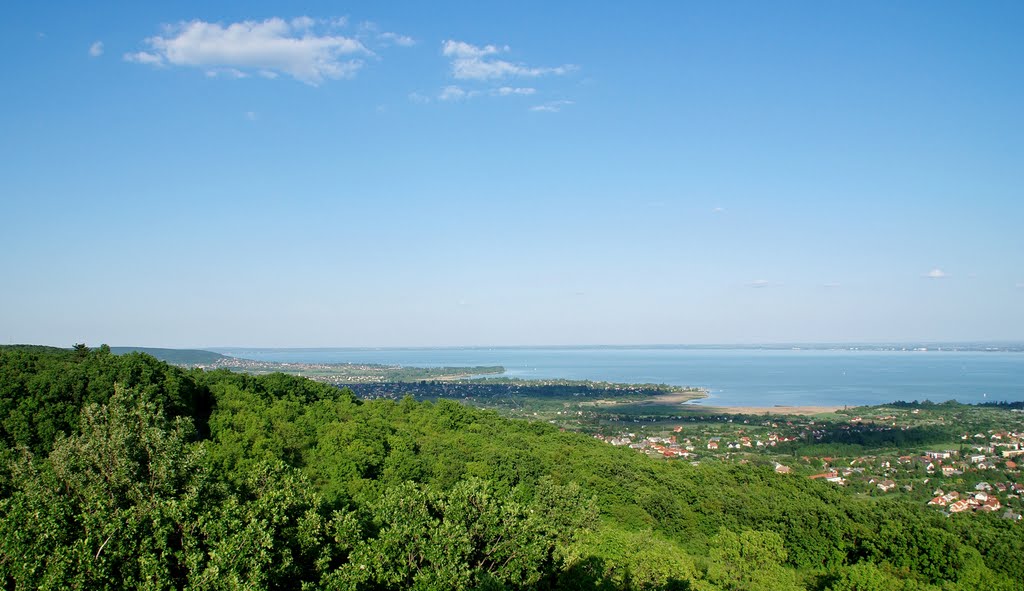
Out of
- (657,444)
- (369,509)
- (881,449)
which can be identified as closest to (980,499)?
(881,449)

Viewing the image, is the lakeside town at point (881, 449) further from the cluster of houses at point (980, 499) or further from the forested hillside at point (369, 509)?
the forested hillside at point (369, 509)

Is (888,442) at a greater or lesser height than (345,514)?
lesser

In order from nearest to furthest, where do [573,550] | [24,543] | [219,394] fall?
1. [24,543]
2. [573,550]
3. [219,394]

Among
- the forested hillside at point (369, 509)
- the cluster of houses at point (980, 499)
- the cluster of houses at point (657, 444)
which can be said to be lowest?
the cluster of houses at point (657, 444)

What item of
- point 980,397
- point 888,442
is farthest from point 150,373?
point 980,397

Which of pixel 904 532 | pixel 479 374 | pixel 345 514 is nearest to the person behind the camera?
pixel 345 514

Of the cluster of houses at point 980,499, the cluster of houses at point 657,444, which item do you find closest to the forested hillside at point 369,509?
the cluster of houses at point 980,499

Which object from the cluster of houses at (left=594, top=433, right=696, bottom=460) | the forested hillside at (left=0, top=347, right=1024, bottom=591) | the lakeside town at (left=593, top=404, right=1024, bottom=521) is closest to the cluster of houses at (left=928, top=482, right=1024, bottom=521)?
the lakeside town at (left=593, top=404, right=1024, bottom=521)

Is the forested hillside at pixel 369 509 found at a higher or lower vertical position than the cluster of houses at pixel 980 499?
higher

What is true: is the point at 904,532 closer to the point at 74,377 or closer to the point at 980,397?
the point at 74,377
